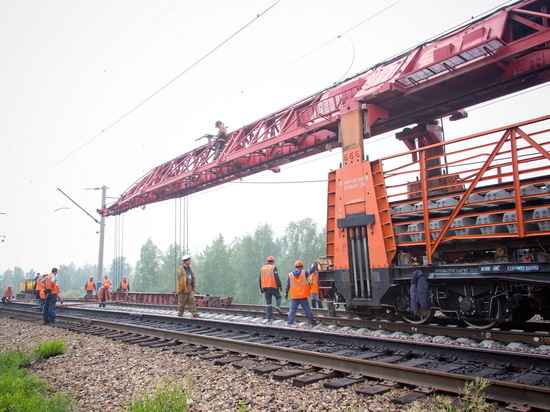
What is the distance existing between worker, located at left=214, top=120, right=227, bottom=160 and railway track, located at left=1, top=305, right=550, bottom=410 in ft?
28.2

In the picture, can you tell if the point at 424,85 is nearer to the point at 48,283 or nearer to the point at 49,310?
the point at 48,283

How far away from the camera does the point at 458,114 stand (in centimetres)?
990

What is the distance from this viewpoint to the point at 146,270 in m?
80.8

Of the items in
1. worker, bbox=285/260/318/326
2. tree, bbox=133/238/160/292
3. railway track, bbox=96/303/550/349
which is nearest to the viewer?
railway track, bbox=96/303/550/349

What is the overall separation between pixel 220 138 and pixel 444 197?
31.7 feet

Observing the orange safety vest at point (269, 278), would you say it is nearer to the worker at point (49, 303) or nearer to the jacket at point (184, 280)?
the jacket at point (184, 280)

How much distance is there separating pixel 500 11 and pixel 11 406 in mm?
9926

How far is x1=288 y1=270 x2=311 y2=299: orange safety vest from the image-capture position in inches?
358

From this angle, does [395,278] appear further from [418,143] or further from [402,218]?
[418,143]

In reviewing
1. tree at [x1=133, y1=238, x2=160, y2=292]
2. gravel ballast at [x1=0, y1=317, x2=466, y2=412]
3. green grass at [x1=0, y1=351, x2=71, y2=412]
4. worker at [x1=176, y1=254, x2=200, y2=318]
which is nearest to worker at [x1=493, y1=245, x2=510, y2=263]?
gravel ballast at [x1=0, y1=317, x2=466, y2=412]

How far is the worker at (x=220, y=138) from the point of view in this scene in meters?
14.9

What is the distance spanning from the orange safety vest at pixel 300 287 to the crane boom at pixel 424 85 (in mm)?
3290

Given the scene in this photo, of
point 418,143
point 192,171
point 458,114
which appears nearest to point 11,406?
point 418,143

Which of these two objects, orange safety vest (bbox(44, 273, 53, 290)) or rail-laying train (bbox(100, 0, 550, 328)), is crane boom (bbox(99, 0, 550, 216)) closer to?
rail-laying train (bbox(100, 0, 550, 328))
